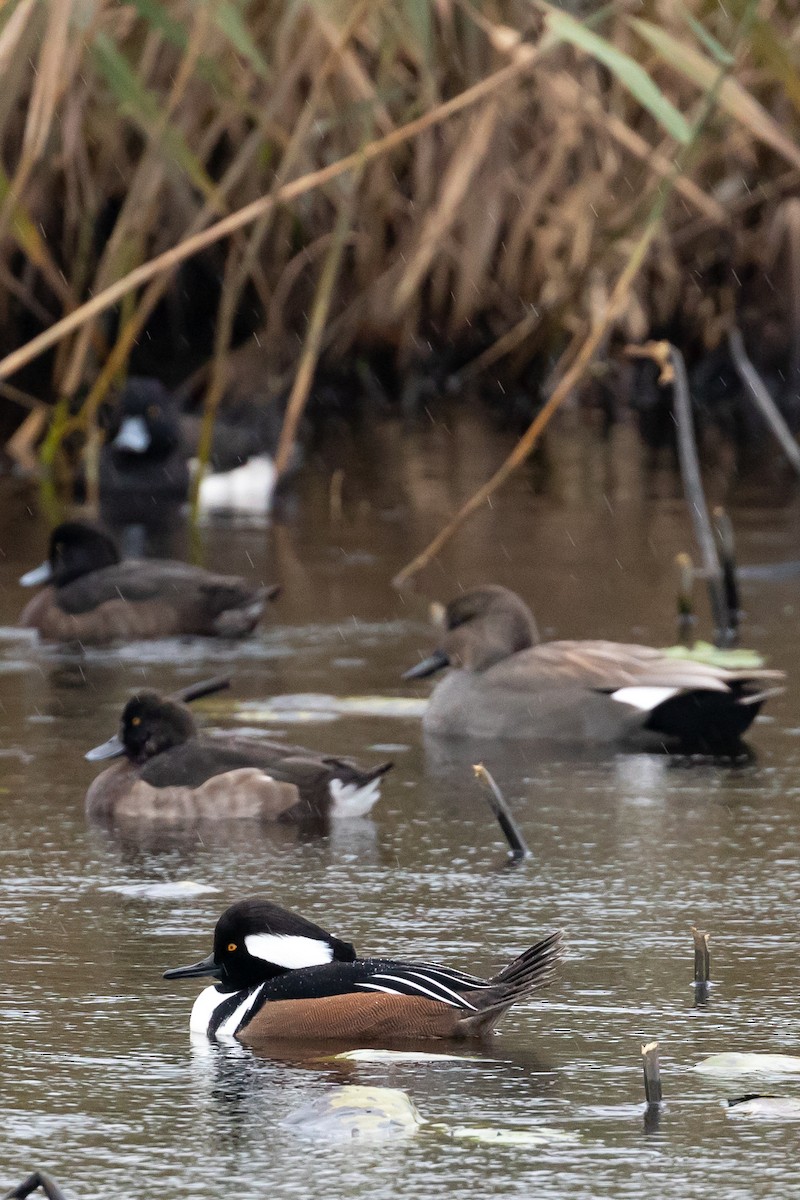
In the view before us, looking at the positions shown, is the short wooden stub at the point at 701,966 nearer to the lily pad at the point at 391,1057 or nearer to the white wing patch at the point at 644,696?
the lily pad at the point at 391,1057

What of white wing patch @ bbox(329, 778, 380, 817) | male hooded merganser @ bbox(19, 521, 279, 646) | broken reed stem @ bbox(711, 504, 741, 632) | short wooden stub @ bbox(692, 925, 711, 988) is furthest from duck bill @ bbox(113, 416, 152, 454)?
short wooden stub @ bbox(692, 925, 711, 988)

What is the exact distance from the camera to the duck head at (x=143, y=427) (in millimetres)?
17359

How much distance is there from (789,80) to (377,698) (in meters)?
3.12

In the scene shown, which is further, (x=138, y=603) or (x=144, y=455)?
(x=144, y=455)

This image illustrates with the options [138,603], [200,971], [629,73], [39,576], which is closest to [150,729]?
[629,73]

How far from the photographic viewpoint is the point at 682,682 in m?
9.16

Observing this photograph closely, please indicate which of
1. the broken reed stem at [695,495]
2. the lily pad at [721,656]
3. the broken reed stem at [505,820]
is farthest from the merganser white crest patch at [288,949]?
the broken reed stem at [695,495]

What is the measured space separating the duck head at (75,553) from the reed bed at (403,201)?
2.50 feet

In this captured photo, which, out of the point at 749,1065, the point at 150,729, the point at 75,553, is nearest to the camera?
the point at 749,1065

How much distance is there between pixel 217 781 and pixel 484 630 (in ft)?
6.03

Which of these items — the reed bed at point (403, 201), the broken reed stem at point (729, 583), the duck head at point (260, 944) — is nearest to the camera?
the duck head at point (260, 944)

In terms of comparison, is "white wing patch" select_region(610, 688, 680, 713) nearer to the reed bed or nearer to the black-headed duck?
the reed bed

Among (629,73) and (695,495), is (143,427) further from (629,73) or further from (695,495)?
(629,73)

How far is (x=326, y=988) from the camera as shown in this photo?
5.57 m
